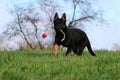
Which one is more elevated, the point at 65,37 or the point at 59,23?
the point at 59,23

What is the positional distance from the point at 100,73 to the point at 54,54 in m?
6.04

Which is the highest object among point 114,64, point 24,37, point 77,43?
point 114,64

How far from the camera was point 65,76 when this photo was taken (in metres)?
8.26

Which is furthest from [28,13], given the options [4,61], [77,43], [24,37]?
[4,61]

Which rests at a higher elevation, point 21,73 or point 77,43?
point 21,73

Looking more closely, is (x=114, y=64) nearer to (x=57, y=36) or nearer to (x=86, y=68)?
(x=86, y=68)

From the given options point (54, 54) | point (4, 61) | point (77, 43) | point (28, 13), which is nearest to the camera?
point (4, 61)

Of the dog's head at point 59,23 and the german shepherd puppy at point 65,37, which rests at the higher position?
the dog's head at point 59,23

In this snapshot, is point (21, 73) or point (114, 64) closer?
point (21, 73)

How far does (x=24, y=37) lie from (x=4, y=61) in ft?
131

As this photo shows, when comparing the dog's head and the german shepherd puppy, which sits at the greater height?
the dog's head

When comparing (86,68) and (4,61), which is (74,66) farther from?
(4,61)

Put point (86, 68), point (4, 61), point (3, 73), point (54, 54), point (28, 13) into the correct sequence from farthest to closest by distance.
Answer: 1. point (28, 13)
2. point (54, 54)
3. point (4, 61)
4. point (86, 68)
5. point (3, 73)

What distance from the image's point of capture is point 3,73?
8250mm
